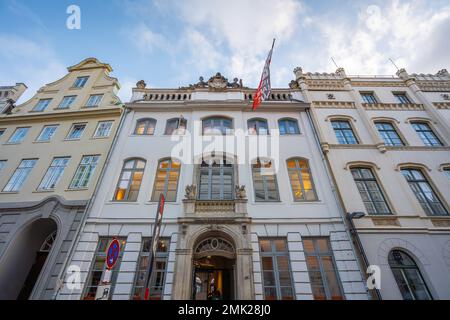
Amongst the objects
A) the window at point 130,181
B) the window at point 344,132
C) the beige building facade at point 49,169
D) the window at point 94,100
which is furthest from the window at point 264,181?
the window at point 94,100

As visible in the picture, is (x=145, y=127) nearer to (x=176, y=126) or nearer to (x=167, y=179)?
(x=176, y=126)

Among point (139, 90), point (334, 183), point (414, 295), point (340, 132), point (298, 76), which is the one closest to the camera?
point (414, 295)

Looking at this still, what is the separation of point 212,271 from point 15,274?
954cm

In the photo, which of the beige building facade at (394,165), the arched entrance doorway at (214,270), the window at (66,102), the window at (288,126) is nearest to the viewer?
the beige building facade at (394,165)

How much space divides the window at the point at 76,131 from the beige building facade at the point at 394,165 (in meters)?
15.5

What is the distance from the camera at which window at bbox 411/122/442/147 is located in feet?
41.0

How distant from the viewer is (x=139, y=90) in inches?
589

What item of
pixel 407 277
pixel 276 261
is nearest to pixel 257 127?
pixel 276 261

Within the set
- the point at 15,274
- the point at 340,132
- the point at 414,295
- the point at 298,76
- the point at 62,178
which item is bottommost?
the point at 414,295

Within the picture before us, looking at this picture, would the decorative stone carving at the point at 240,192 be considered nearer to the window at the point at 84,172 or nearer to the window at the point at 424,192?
the window at the point at 84,172

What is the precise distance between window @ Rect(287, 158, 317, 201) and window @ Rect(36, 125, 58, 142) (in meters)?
15.7

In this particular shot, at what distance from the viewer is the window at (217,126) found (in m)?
12.9

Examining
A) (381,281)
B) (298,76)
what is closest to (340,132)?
(298,76)
